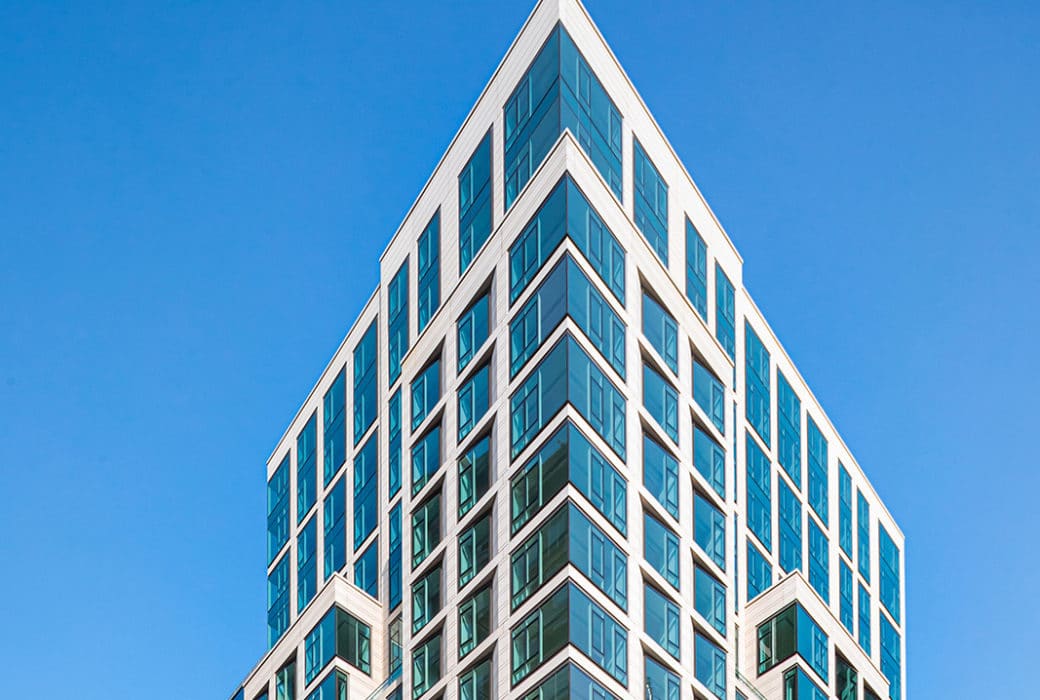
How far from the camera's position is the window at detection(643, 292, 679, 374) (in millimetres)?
60875

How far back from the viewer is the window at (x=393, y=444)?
227ft

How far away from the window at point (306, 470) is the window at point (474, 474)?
77.9 ft

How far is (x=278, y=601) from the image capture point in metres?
86.1

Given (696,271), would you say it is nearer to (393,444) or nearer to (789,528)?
(393,444)

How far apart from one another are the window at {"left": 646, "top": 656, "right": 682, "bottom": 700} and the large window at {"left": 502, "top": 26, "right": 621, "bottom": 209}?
17.8 metres

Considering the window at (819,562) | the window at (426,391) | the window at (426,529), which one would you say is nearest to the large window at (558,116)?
the window at (426,391)

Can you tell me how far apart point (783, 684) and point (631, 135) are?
77.2ft

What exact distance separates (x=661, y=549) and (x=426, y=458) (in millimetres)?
11011

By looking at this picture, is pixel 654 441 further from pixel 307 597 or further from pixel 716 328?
pixel 307 597

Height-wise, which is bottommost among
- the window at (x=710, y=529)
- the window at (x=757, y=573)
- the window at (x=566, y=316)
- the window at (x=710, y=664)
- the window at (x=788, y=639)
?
the window at (x=710, y=664)

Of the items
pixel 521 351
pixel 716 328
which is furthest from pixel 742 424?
pixel 521 351

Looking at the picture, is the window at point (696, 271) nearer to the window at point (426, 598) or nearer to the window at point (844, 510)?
the window at point (426, 598)

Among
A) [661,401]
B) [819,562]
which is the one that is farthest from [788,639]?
[819,562]

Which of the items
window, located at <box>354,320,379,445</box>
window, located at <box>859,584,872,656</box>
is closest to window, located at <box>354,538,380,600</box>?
window, located at <box>354,320,379,445</box>
